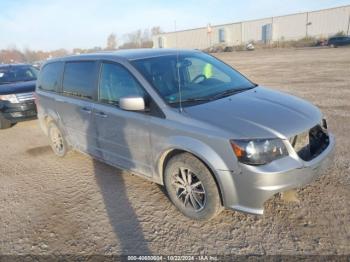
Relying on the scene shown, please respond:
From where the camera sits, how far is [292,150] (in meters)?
2.79

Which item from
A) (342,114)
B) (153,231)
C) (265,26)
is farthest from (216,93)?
(265,26)

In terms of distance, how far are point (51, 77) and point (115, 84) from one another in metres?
2.15

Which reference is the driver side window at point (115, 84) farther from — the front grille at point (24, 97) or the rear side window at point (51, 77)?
the front grille at point (24, 97)

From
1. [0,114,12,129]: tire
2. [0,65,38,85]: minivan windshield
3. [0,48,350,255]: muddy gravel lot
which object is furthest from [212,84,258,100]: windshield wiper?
[0,65,38,85]: minivan windshield

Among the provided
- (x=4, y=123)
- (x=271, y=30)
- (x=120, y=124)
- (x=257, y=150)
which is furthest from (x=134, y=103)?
(x=271, y=30)

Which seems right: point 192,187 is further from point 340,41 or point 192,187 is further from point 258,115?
point 340,41

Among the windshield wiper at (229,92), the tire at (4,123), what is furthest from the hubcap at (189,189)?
the tire at (4,123)

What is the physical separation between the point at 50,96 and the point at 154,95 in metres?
2.78

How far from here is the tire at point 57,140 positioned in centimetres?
540

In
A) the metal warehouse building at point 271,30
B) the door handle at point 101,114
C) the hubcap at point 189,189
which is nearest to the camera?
the hubcap at point 189,189

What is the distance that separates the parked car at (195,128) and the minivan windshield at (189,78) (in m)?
0.01

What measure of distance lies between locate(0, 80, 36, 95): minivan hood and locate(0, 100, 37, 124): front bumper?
32 centimetres

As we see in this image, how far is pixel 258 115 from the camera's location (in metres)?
3.02

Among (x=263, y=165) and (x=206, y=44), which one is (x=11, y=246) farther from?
(x=206, y=44)
